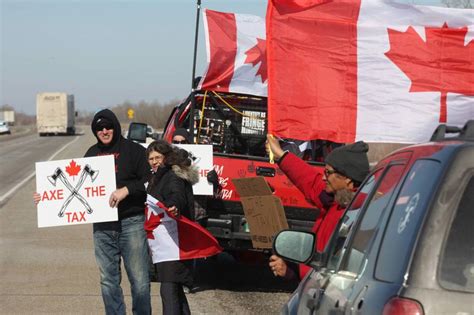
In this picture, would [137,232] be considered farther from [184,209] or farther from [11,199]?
[11,199]

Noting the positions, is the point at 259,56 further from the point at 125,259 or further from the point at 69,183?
the point at 125,259

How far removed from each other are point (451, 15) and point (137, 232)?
337 cm

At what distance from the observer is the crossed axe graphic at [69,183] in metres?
7.72

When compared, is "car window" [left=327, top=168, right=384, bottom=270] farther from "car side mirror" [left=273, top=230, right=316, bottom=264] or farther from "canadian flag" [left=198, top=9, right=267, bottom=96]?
"canadian flag" [left=198, top=9, right=267, bottom=96]

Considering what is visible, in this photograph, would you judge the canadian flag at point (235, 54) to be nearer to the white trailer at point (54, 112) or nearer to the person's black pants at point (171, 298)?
the person's black pants at point (171, 298)

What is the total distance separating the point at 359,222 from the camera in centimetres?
380

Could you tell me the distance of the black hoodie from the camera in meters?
7.71

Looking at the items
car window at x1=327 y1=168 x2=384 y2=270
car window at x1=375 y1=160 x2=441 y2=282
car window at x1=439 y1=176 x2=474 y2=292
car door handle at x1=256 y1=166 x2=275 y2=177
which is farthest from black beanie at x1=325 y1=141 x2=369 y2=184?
car door handle at x1=256 y1=166 x2=275 y2=177

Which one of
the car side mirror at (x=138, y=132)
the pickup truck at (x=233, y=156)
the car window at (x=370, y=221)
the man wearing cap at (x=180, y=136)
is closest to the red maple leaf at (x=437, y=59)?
the pickup truck at (x=233, y=156)

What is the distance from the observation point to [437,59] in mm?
8195

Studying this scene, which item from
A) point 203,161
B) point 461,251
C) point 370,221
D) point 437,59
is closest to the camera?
point 461,251

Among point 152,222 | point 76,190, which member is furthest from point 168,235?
point 76,190

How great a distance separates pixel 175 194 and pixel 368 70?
6.76 feet

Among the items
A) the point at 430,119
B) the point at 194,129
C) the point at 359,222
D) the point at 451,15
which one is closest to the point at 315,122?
the point at 430,119
